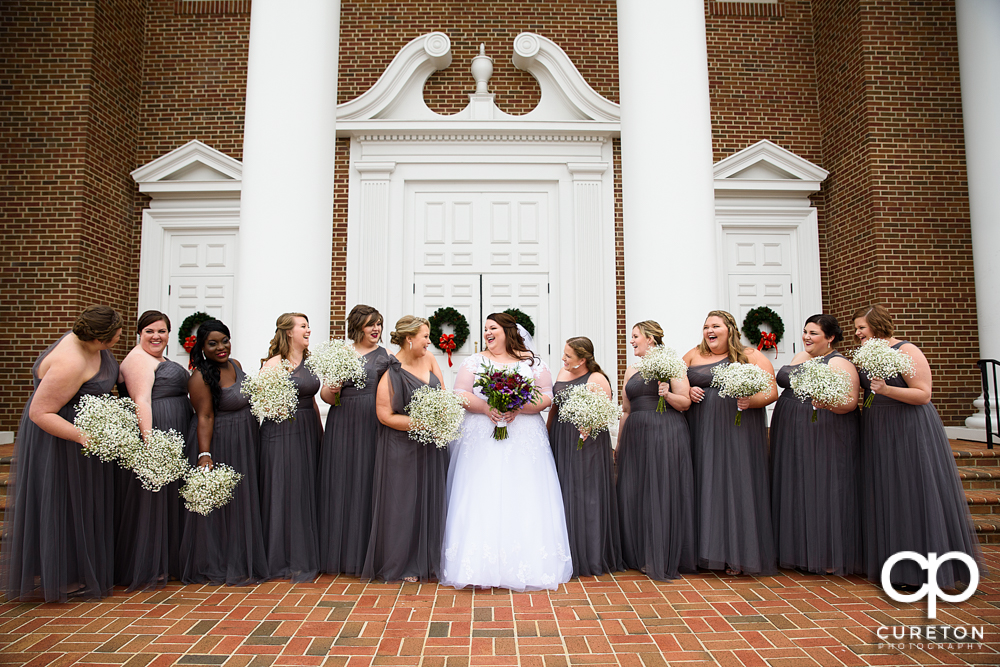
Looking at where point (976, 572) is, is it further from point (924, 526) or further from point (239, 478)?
point (239, 478)

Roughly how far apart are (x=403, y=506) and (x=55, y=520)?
7.07 ft

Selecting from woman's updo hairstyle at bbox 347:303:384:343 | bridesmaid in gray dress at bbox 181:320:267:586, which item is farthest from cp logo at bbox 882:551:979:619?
bridesmaid in gray dress at bbox 181:320:267:586

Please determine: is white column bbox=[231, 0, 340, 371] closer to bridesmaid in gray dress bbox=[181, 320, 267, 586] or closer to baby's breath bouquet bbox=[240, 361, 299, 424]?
bridesmaid in gray dress bbox=[181, 320, 267, 586]

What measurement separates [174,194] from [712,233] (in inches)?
305

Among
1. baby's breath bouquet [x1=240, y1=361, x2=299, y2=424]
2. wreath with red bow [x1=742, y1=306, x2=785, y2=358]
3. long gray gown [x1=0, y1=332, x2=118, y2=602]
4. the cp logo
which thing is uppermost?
wreath with red bow [x1=742, y1=306, x2=785, y2=358]

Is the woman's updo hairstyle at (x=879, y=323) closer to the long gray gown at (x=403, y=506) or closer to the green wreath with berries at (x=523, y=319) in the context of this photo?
the long gray gown at (x=403, y=506)

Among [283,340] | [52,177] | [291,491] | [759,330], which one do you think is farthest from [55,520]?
[759,330]

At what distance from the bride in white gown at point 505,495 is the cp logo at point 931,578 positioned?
208cm

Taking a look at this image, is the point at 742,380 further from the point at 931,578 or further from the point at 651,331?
the point at 931,578

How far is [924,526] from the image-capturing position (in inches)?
159

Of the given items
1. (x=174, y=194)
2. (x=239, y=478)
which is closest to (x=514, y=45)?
(x=174, y=194)

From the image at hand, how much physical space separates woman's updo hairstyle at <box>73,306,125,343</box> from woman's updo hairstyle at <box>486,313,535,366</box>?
247 centimetres

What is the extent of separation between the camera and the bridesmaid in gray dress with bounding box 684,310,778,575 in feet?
14.1

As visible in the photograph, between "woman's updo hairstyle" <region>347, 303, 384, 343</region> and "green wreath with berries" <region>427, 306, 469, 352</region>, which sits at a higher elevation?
"green wreath with berries" <region>427, 306, 469, 352</region>
